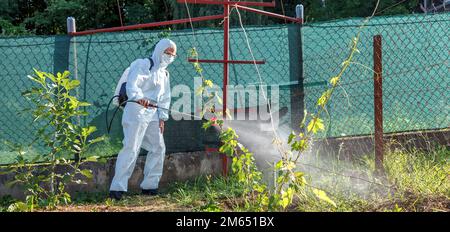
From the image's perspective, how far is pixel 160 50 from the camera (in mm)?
6539

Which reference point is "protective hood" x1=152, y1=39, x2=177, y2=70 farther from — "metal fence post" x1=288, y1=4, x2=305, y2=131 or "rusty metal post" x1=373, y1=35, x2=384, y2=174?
"rusty metal post" x1=373, y1=35, x2=384, y2=174

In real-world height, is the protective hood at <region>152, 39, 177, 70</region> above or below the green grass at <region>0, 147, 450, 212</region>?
above

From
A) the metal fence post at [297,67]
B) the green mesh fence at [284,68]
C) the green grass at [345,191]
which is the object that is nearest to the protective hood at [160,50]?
the green mesh fence at [284,68]

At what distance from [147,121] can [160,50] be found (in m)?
0.70

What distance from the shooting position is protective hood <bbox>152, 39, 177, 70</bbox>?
6523mm

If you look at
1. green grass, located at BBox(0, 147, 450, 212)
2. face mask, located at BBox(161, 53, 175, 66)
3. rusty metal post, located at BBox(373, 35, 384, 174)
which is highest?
face mask, located at BBox(161, 53, 175, 66)

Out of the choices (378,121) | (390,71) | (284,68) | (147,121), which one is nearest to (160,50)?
(147,121)

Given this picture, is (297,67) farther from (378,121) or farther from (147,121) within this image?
(147,121)

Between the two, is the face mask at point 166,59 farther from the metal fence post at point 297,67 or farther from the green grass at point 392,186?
the green grass at point 392,186

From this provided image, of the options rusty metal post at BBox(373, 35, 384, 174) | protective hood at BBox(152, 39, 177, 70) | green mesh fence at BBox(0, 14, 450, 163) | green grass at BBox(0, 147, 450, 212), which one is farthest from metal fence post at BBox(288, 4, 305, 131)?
protective hood at BBox(152, 39, 177, 70)

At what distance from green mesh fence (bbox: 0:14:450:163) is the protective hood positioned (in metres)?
0.42

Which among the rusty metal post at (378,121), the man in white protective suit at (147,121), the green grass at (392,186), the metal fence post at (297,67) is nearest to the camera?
the green grass at (392,186)

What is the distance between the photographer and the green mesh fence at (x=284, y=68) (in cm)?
677

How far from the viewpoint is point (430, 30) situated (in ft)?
24.1
